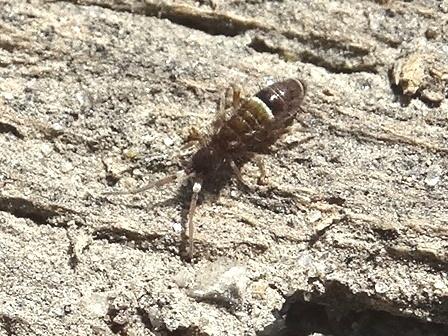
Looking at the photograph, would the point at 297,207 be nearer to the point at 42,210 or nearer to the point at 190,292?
the point at 190,292

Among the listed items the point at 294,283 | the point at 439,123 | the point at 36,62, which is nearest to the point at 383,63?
the point at 439,123

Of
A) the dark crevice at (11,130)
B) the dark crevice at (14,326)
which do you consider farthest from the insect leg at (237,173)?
the dark crevice at (14,326)

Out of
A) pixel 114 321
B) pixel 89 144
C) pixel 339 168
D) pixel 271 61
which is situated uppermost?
pixel 271 61

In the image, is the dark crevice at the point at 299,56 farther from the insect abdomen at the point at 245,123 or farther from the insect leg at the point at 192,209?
the insect leg at the point at 192,209

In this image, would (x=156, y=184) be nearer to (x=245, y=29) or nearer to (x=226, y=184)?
(x=226, y=184)

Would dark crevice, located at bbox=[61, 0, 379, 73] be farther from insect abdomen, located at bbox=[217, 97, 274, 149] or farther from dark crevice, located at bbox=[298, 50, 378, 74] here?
insect abdomen, located at bbox=[217, 97, 274, 149]
